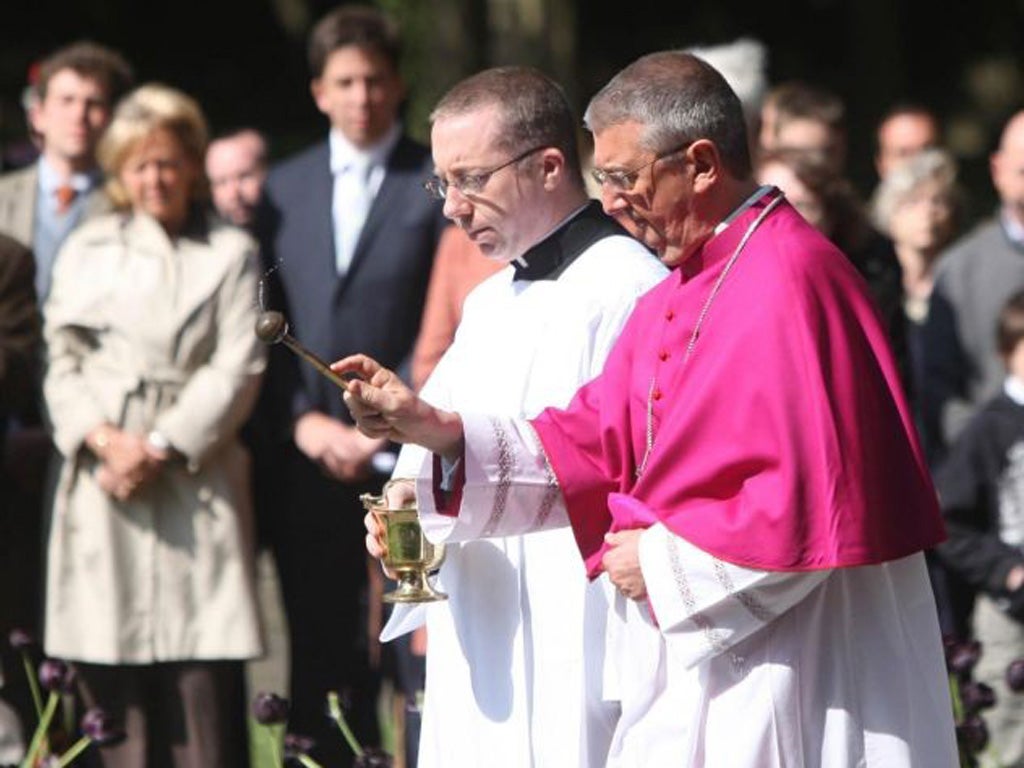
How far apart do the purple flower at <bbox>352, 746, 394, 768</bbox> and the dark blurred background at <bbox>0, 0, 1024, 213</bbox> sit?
14.3m

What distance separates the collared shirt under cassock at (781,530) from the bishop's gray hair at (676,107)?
152 millimetres

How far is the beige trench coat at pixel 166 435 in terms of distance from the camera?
24.8 ft

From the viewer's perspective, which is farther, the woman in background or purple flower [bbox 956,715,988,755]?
the woman in background

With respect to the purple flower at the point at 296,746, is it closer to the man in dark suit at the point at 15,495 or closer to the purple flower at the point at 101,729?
the purple flower at the point at 101,729

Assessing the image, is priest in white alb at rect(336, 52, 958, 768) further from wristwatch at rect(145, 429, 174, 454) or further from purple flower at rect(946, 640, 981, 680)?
wristwatch at rect(145, 429, 174, 454)

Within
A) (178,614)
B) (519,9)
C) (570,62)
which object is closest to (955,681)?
(178,614)

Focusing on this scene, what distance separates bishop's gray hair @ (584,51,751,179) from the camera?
16.6ft

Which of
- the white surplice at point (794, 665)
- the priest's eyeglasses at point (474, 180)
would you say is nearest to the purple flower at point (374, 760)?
the white surplice at point (794, 665)

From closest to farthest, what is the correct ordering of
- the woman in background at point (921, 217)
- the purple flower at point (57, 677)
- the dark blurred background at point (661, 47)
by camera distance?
the purple flower at point (57, 677)
the woman in background at point (921, 217)
the dark blurred background at point (661, 47)

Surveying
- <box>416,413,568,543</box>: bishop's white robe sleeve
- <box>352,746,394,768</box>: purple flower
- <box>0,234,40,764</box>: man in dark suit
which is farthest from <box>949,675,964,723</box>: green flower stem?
<box>0,234,40,764</box>: man in dark suit

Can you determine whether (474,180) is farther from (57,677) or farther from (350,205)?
(350,205)

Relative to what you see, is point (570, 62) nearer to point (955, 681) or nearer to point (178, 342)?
point (178, 342)

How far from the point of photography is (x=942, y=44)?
23.1m

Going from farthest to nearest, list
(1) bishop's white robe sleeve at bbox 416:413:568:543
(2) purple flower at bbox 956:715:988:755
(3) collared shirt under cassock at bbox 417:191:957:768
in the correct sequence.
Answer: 1. (2) purple flower at bbox 956:715:988:755
2. (1) bishop's white robe sleeve at bbox 416:413:568:543
3. (3) collared shirt under cassock at bbox 417:191:957:768
